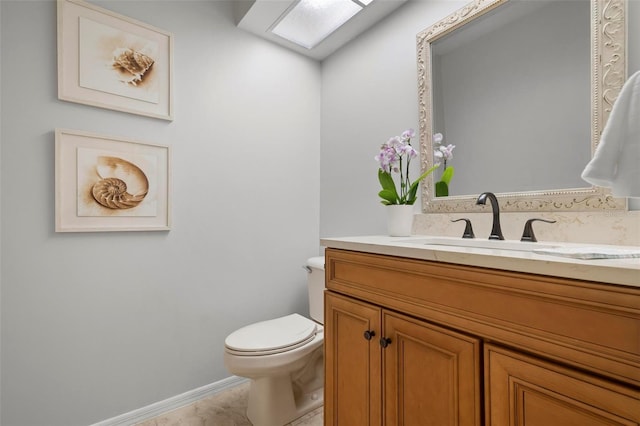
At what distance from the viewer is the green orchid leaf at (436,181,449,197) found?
1.39 meters

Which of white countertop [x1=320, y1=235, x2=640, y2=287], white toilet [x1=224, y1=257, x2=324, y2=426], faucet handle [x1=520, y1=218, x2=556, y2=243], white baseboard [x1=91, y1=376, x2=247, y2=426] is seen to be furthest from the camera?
white baseboard [x1=91, y1=376, x2=247, y2=426]

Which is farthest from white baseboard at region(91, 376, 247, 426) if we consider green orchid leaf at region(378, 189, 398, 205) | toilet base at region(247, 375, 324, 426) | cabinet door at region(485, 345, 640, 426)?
cabinet door at region(485, 345, 640, 426)

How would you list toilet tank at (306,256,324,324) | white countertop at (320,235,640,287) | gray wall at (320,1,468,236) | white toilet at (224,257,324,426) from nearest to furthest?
1. white countertop at (320,235,640,287)
2. white toilet at (224,257,324,426)
3. gray wall at (320,1,468,236)
4. toilet tank at (306,256,324,324)

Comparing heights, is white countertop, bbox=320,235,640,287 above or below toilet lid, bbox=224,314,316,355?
above

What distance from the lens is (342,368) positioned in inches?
42.6

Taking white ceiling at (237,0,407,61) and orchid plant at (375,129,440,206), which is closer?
orchid plant at (375,129,440,206)

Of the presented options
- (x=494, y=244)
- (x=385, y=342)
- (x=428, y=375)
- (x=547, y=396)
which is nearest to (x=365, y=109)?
(x=494, y=244)

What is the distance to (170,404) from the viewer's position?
156cm

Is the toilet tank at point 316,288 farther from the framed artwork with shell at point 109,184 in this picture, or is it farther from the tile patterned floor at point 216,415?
the framed artwork with shell at point 109,184

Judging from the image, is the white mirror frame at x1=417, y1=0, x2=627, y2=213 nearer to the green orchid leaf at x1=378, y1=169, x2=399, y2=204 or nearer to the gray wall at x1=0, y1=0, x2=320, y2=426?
the green orchid leaf at x1=378, y1=169, x2=399, y2=204

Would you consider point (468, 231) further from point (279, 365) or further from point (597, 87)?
point (279, 365)

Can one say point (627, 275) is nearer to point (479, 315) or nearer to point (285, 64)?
point (479, 315)

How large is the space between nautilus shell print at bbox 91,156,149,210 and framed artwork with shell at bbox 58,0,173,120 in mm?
276

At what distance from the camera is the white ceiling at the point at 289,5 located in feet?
5.32
